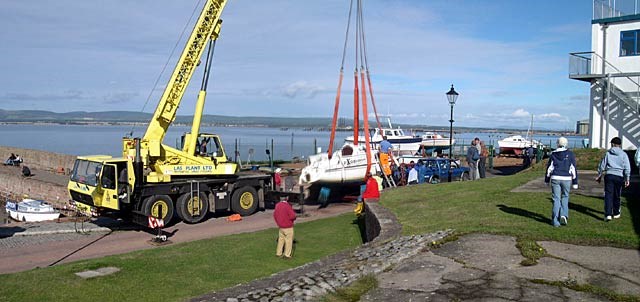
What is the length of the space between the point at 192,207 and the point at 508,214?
10.8m

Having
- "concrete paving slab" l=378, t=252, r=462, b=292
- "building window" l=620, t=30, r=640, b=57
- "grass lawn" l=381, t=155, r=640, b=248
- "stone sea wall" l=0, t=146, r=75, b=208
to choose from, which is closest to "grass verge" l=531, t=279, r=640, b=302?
"concrete paving slab" l=378, t=252, r=462, b=292

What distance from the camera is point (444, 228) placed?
1195 centimetres

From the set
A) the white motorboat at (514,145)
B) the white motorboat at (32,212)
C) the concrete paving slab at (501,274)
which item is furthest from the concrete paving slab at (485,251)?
the white motorboat at (514,145)

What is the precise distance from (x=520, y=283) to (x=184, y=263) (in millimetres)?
6804

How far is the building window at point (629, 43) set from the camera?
26953mm

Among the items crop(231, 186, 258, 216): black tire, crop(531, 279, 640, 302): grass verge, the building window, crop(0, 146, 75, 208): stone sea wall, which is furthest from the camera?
crop(0, 146, 75, 208): stone sea wall

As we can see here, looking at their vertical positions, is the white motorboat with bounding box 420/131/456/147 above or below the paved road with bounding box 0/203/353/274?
above

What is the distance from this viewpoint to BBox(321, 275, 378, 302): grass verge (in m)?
7.75

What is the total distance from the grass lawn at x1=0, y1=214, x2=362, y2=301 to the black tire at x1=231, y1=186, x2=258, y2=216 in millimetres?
5788

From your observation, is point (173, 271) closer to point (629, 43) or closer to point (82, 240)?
point (82, 240)

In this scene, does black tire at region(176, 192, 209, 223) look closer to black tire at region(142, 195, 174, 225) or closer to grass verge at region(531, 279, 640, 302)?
black tire at region(142, 195, 174, 225)

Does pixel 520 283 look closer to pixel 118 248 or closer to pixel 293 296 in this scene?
pixel 293 296

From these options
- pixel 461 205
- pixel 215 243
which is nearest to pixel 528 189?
pixel 461 205

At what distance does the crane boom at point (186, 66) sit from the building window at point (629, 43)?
60.5ft
